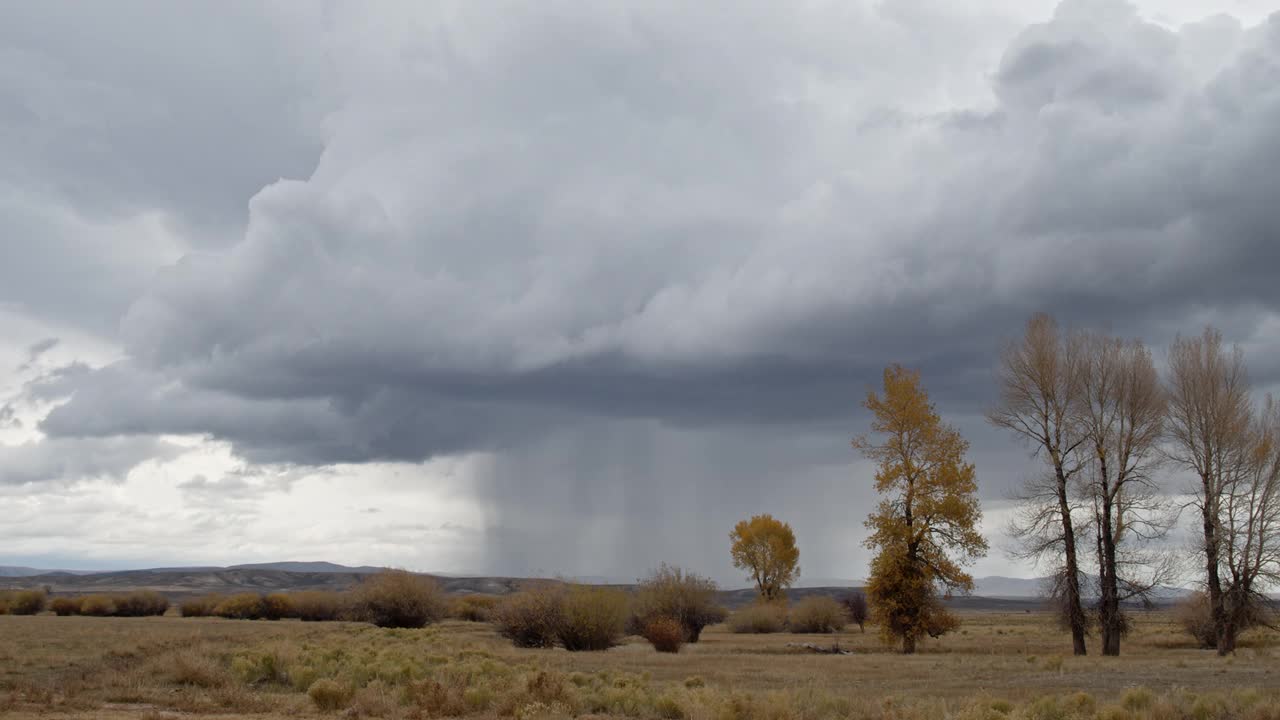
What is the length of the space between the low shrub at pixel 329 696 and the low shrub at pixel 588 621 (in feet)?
78.6

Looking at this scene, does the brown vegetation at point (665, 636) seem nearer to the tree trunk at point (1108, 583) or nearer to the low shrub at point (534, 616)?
the low shrub at point (534, 616)

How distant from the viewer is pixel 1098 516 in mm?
36906

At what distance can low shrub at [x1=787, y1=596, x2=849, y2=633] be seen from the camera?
67.9m

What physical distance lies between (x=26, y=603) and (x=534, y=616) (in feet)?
175

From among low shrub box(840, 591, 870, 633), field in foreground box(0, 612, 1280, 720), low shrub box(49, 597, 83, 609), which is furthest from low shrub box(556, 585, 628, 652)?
low shrub box(49, 597, 83, 609)

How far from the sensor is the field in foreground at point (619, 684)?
18.0m

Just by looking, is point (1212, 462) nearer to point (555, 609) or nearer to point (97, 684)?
point (555, 609)

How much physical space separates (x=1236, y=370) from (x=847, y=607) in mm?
39344

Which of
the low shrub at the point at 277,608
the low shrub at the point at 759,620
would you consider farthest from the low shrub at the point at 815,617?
the low shrub at the point at 277,608

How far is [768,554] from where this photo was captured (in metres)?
83.8

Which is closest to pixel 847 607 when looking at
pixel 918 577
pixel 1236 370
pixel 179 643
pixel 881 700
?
pixel 918 577

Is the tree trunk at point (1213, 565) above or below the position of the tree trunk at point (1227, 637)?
above

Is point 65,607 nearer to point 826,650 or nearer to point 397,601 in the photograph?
point 397,601

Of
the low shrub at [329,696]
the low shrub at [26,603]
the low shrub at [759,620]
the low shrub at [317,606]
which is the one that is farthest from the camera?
the low shrub at [317,606]
